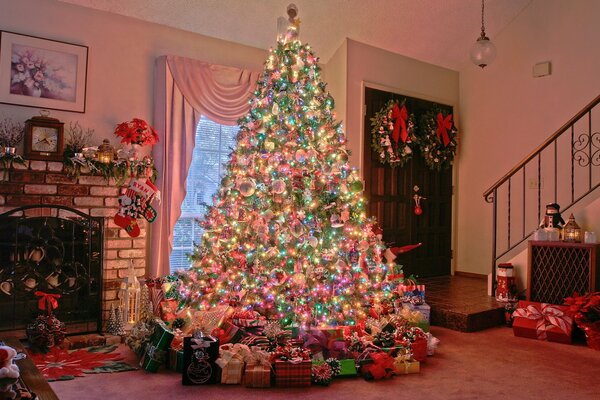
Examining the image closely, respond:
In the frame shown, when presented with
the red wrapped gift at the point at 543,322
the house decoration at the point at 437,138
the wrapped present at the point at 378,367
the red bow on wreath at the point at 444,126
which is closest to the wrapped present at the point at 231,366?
the wrapped present at the point at 378,367

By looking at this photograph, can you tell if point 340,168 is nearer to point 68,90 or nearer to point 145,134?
point 145,134

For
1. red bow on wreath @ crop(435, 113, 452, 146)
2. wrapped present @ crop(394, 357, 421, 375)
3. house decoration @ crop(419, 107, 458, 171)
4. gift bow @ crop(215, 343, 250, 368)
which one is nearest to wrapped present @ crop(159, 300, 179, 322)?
gift bow @ crop(215, 343, 250, 368)

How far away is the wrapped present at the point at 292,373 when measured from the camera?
2.97 m

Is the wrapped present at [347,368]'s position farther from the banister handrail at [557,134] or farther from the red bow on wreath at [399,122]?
the red bow on wreath at [399,122]

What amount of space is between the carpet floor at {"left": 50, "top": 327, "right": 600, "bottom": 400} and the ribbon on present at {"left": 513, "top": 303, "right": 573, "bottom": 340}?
34 centimetres

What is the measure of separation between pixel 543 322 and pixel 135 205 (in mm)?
3482

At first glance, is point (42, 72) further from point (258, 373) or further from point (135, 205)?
point (258, 373)

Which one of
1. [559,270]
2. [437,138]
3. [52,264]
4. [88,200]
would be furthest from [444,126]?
[52,264]

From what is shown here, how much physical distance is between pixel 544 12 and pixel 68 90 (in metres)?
5.09

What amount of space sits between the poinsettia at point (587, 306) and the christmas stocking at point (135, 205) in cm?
348

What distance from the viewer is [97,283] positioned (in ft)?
13.5

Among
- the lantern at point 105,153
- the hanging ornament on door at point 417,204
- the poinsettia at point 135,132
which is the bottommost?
the hanging ornament on door at point 417,204

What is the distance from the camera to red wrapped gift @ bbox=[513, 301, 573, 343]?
3984 mm

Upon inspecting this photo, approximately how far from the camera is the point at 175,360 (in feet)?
10.6
